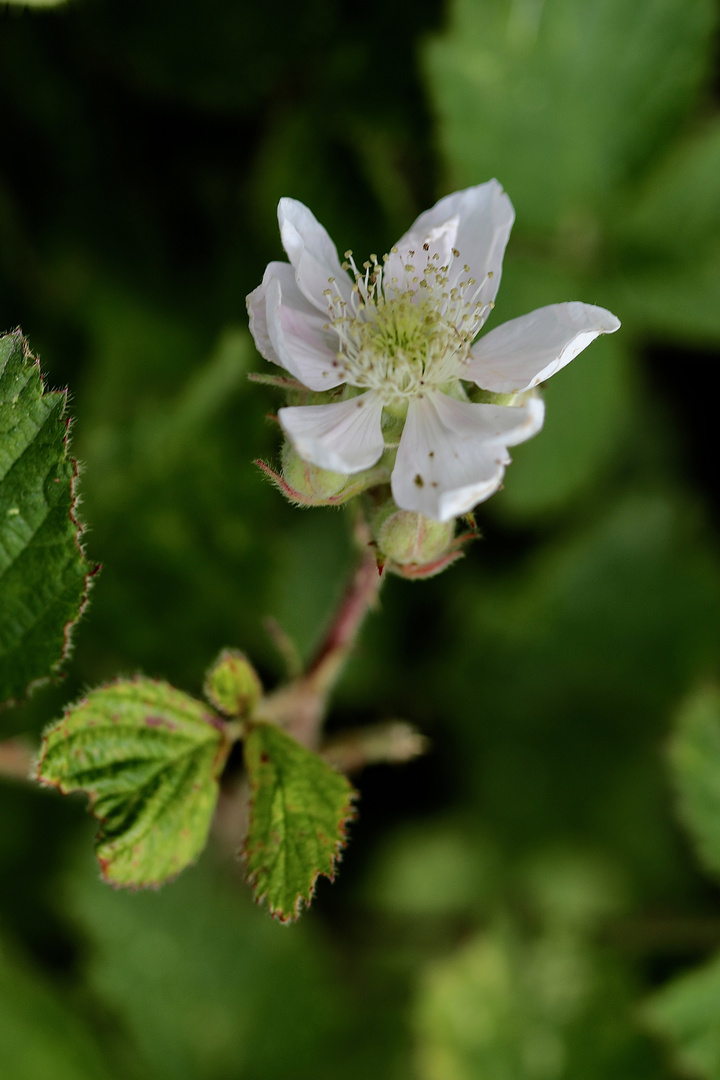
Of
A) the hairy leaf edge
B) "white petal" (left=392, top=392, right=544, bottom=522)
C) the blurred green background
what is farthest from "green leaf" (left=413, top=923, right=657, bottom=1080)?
"white petal" (left=392, top=392, right=544, bottom=522)

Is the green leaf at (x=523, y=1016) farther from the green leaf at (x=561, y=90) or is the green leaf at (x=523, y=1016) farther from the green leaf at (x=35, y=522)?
the green leaf at (x=561, y=90)

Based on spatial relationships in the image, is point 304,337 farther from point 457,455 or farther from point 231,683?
point 231,683

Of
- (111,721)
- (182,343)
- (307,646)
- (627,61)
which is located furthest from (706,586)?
(111,721)

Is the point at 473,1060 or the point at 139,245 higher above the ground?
the point at 139,245

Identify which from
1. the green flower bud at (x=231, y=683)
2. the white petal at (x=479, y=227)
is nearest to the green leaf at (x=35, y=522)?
the green flower bud at (x=231, y=683)

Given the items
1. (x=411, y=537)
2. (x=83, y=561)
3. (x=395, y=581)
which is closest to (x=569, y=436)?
(x=395, y=581)

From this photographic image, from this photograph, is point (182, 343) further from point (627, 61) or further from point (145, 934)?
point (145, 934)

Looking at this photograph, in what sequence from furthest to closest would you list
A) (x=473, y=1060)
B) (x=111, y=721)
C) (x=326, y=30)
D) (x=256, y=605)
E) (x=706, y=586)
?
(x=706, y=586)
(x=326, y=30)
(x=473, y=1060)
(x=256, y=605)
(x=111, y=721)
